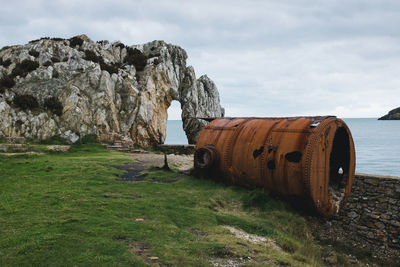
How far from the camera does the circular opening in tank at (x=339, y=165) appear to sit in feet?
31.9

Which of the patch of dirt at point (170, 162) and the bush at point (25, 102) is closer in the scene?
the patch of dirt at point (170, 162)

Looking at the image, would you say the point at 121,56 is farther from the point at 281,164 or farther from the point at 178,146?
the point at 281,164

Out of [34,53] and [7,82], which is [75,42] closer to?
[34,53]

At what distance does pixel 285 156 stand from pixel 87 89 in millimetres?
22234

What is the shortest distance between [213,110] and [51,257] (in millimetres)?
37112

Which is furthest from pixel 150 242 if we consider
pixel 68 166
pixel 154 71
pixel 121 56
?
pixel 121 56

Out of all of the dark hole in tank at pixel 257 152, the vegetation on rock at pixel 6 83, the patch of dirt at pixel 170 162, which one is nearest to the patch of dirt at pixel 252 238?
the dark hole in tank at pixel 257 152

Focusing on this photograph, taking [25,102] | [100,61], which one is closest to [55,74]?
[25,102]

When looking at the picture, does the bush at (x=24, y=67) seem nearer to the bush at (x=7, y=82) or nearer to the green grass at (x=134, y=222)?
the bush at (x=7, y=82)

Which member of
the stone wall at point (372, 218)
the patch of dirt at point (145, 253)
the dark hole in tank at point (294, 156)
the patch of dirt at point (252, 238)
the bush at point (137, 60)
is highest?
the bush at point (137, 60)

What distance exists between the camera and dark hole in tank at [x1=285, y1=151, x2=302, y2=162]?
8.38 meters

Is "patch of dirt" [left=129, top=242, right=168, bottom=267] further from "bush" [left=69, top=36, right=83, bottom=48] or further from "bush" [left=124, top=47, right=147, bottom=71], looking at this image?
"bush" [left=69, top=36, right=83, bottom=48]

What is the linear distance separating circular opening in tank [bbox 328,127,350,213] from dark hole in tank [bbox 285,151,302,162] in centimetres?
232

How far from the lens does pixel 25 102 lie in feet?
72.0
